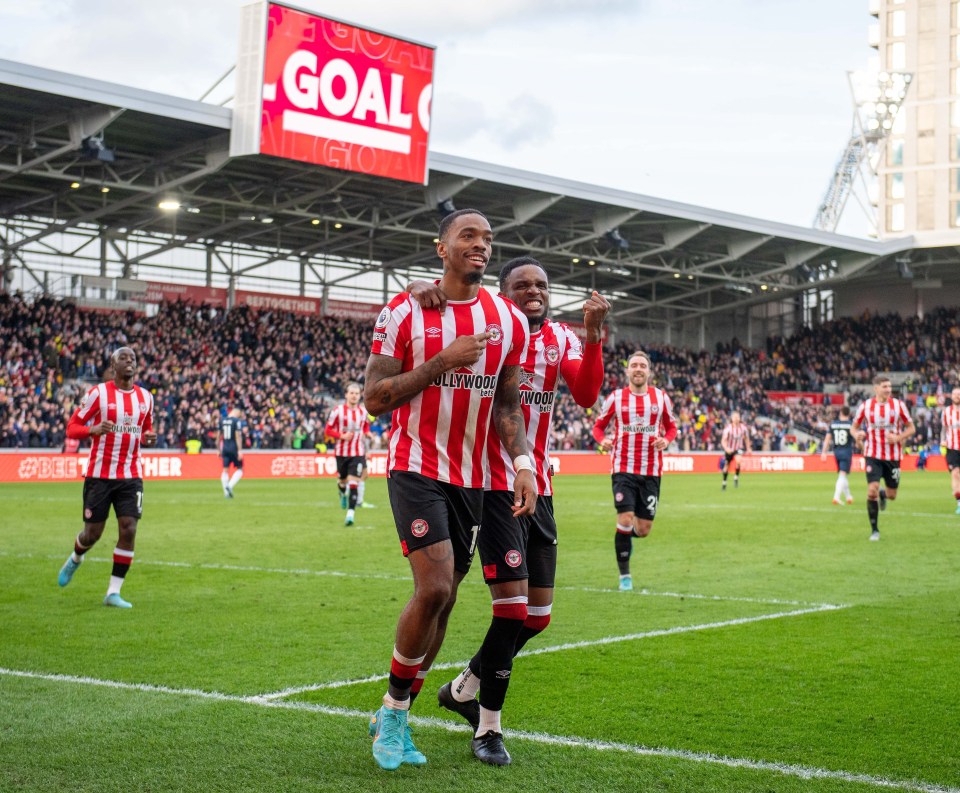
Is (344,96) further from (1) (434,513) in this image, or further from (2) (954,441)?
(1) (434,513)

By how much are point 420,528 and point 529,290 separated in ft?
5.70

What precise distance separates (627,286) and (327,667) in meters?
51.7

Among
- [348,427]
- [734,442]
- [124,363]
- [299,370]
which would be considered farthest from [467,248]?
[299,370]

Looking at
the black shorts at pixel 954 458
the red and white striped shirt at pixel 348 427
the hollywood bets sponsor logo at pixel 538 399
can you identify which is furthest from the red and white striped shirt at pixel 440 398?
the black shorts at pixel 954 458

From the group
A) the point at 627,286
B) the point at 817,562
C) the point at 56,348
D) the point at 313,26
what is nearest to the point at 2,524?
the point at 817,562

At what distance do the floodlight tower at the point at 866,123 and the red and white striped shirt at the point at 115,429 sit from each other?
248ft

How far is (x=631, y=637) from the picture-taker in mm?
8750

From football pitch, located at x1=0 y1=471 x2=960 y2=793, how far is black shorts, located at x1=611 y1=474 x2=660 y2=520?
76 centimetres

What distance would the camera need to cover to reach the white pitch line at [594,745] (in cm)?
501

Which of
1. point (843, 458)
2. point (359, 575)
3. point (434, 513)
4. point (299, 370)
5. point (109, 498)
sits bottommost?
point (359, 575)

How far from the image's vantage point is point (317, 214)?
41688mm

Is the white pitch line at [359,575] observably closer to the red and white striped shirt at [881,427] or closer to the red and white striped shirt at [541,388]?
the red and white striped shirt at [541,388]

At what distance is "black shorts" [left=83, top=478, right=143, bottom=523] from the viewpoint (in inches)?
413

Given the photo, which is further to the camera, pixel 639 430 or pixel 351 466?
pixel 351 466
